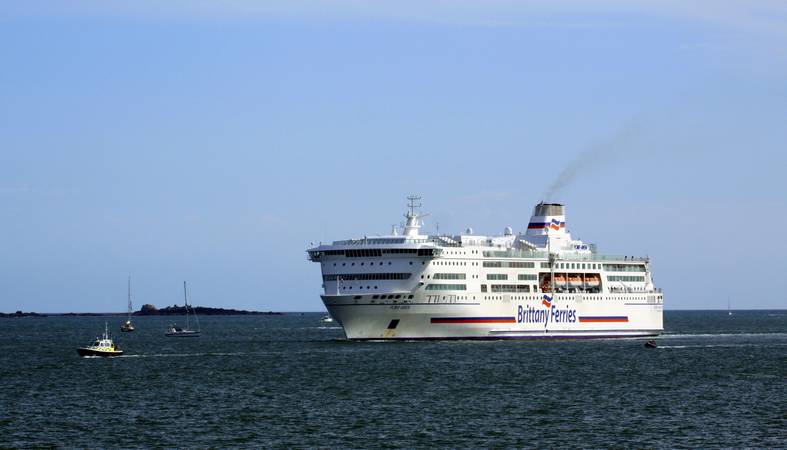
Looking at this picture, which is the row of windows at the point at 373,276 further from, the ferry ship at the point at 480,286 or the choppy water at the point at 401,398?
the choppy water at the point at 401,398

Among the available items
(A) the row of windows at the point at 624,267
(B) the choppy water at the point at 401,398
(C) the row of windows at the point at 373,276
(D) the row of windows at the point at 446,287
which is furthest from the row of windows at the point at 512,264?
(A) the row of windows at the point at 624,267

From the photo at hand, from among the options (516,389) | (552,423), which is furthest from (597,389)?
(552,423)

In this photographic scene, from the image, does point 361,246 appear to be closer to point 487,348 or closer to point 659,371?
point 487,348

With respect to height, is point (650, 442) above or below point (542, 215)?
below

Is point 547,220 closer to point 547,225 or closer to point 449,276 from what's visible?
point 547,225

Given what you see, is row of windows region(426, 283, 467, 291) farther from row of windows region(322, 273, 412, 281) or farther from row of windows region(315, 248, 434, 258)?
row of windows region(315, 248, 434, 258)

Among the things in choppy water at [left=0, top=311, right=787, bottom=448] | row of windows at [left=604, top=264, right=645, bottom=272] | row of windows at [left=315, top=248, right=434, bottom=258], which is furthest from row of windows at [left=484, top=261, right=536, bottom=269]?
row of windows at [left=604, top=264, right=645, bottom=272]

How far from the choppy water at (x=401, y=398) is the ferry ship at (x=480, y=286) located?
241 centimetres

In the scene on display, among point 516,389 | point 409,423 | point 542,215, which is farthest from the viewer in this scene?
point 542,215

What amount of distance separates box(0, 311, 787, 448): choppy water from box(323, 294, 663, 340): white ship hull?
150 cm

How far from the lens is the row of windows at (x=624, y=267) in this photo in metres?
111

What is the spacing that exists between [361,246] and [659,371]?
88.3ft

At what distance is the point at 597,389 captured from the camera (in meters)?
63.1

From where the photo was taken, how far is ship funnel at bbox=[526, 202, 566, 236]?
110m
